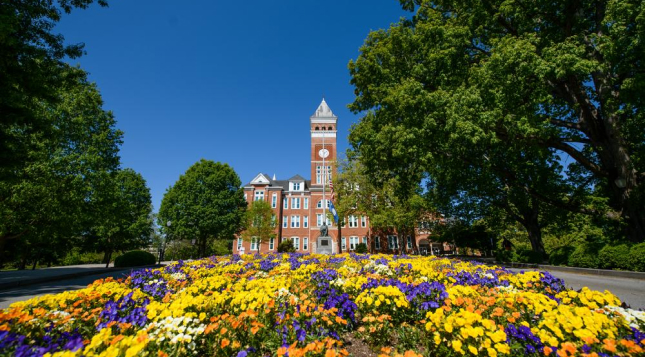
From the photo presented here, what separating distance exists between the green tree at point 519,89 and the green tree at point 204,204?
22.5 metres

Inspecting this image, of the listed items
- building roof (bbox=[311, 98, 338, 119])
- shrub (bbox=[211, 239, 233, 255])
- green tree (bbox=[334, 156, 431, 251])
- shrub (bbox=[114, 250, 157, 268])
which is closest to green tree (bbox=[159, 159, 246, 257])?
shrub (bbox=[211, 239, 233, 255])

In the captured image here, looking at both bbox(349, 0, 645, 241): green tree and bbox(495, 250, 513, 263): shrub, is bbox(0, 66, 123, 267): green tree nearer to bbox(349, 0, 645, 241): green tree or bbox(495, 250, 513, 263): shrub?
bbox(349, 0, 645, 241): green tree

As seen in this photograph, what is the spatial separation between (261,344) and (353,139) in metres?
17.1

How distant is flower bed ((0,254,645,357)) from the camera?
8.00 feet

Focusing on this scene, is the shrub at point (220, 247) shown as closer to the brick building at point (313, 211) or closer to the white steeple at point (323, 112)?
the brick building at point (313, 211)

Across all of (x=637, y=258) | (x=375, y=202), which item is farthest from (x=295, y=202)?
(x=637, y=258)

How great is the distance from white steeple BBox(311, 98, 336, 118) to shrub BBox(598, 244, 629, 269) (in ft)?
141

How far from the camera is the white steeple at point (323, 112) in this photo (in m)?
50.8

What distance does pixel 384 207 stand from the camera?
29.8 metres

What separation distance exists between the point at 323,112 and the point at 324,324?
50218 mm

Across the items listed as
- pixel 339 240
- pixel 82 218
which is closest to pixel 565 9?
pixel 82 218

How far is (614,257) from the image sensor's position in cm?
1113

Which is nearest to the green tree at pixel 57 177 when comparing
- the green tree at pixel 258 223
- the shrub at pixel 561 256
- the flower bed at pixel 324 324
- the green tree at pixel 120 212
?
the green tree at pixel 120 212

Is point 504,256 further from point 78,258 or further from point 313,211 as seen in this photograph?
point 78,258
